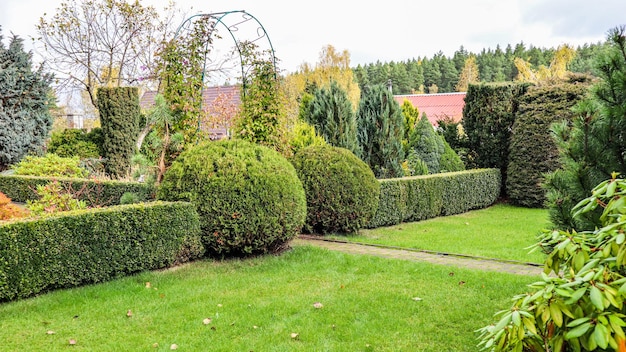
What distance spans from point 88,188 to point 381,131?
268 inches

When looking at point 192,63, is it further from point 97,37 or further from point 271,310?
point 97,37

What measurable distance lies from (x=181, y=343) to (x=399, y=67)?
4449 cm

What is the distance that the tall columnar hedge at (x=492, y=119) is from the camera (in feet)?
41.6

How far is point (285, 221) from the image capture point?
658cm

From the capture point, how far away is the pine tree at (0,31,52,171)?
52.1ft

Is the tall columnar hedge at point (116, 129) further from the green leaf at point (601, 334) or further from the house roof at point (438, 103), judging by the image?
the house roof at point (438, 103)

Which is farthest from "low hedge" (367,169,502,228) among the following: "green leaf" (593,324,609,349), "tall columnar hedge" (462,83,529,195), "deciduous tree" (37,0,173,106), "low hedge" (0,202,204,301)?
"deciduous tree" (37,0,173,106)

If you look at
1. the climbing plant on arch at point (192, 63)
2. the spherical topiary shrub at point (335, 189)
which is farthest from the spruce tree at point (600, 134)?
the climbing plant on arch at point (192, 63)

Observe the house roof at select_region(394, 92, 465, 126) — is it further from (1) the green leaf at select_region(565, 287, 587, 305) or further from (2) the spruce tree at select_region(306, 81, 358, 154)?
(1) the green leaf at select_region(565, 287, 587, 305)

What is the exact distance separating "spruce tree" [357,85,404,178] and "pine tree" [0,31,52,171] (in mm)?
11509

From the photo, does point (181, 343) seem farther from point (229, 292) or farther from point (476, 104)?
point (476, 104)

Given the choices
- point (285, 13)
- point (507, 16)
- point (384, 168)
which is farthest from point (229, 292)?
point (384, 168)

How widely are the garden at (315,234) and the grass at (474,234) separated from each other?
63 mm

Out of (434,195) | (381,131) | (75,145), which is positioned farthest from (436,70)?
(434,195)
